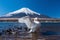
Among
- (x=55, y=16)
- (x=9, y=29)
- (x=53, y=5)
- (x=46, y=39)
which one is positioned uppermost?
(x=53, y=5)

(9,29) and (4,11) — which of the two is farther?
(4,11)

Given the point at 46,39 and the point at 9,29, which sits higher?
the point at 9,29

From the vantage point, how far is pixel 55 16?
260cm

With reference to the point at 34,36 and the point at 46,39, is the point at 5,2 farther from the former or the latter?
the point at 34,36

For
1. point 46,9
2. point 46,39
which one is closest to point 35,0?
point 46,9

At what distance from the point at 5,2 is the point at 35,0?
607 millimetres

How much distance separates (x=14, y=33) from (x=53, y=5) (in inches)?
72.7

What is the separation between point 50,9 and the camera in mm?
2732

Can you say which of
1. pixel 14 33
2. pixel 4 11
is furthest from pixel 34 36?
pixel 4 11

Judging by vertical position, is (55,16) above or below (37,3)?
below

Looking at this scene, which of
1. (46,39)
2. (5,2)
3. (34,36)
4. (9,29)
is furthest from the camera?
(5,2)

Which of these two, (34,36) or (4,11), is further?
(4,11)

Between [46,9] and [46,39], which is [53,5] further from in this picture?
[46,39]

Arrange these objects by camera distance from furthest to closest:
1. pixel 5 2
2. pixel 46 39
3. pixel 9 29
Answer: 1. pixel 5 2
2. pixel 46 39
3. pixel 9 29
